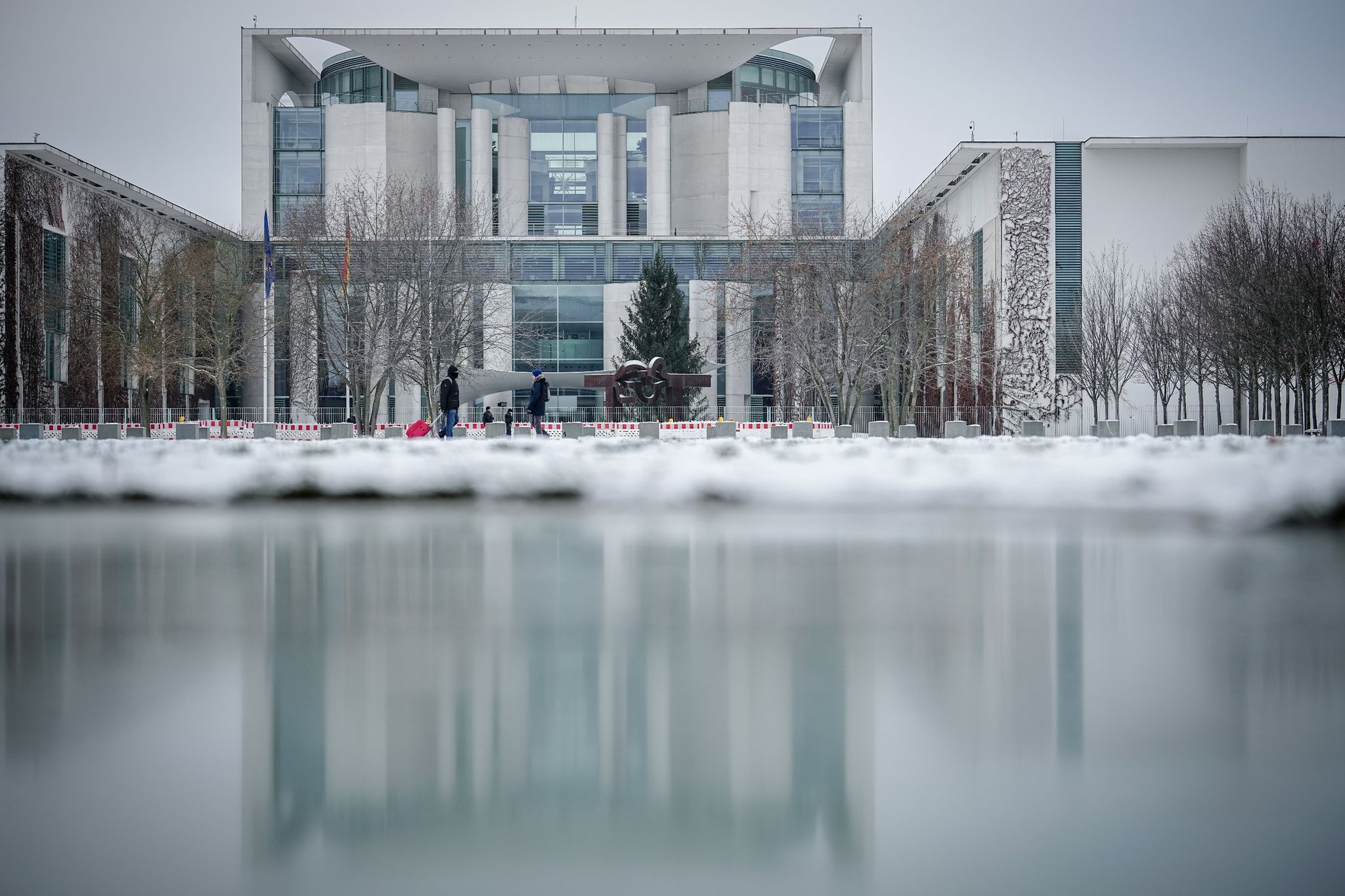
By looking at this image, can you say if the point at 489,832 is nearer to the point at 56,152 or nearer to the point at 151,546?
the point at 151,546

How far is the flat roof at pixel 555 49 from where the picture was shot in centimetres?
6084

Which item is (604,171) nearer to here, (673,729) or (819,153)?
(819,153)

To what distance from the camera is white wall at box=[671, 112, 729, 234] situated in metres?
66.2

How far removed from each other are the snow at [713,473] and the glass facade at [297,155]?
210 feet

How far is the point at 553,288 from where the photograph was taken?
5912 centimetres

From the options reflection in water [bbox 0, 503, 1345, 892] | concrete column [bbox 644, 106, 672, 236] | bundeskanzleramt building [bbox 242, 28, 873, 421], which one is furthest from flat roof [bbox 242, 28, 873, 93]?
Answer: reflection in water [bbox 0, 503, 1345, 892]

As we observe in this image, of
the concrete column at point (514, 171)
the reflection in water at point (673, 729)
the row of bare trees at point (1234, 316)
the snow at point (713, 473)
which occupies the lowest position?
Result: the reflection in water at point (673, 729)

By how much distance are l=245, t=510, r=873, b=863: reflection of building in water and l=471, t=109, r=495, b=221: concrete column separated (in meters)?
63.5

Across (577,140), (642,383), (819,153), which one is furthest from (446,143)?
(642,383)

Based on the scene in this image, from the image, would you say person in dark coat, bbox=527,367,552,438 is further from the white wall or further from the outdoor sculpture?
the white wall

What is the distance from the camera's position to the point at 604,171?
65.5m

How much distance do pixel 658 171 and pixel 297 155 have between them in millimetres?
22197

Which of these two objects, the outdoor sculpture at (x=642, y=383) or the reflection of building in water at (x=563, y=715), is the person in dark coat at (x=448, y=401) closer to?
the outdoor sculpture at (x=642, y=383)

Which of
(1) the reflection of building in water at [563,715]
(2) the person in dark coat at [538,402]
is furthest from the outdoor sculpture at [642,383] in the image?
(1) the reflection of building in water at [563,715]
